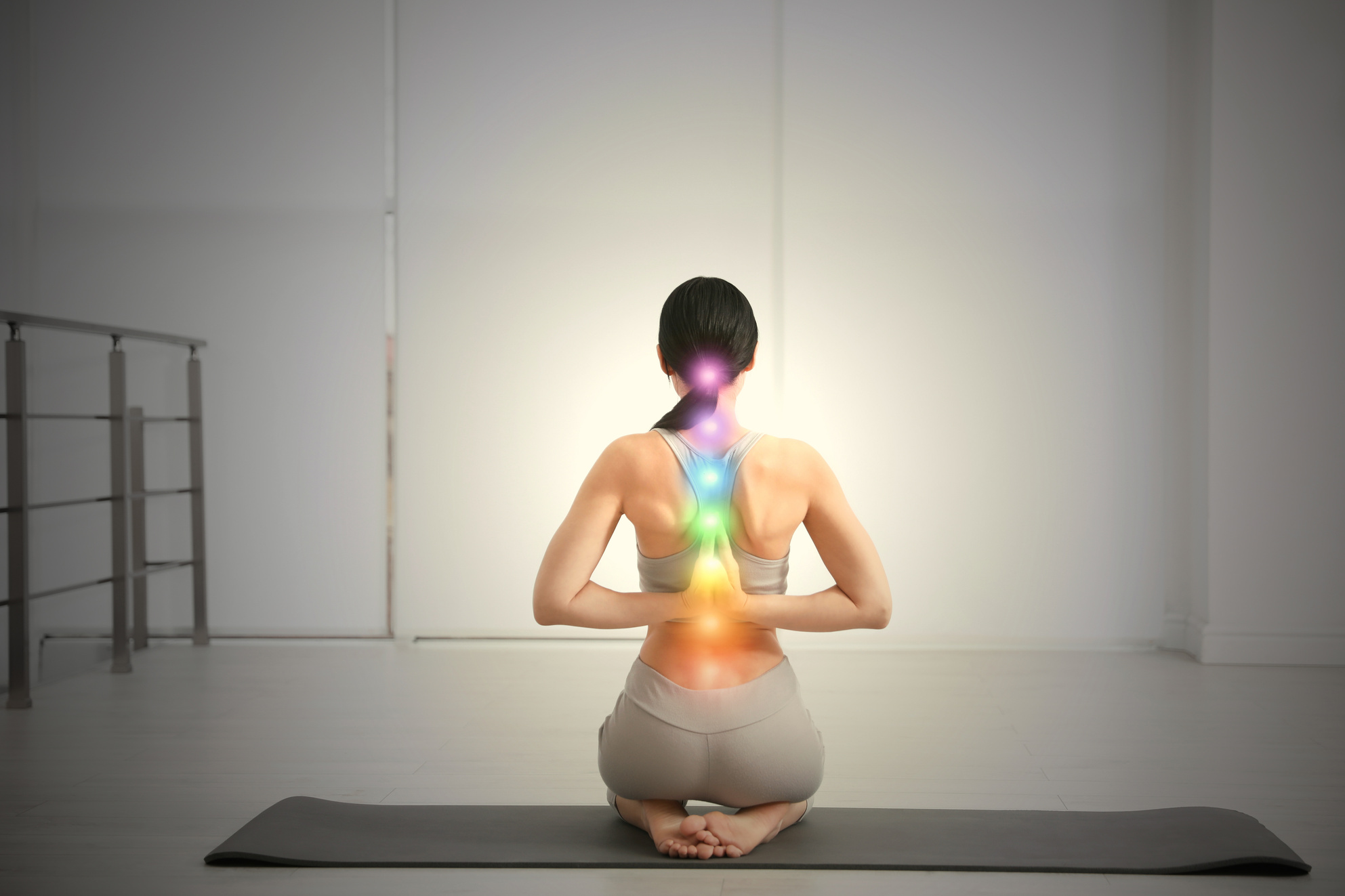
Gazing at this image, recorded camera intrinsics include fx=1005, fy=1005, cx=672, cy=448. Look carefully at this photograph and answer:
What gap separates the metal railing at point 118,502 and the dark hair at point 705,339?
2.08 metres

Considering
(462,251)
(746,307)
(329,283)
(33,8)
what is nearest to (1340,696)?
(746,307)

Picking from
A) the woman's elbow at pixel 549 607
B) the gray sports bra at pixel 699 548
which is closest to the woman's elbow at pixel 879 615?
the gray sports bra at pixel 699 548

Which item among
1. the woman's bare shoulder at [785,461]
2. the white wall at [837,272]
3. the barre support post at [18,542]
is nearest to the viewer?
the woman's bare shoulder at [785,461]

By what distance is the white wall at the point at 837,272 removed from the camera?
3777mm

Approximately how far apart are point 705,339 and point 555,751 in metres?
1.30

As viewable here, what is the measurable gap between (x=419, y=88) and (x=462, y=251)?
65 centimetres

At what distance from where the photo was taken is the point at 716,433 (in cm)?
175

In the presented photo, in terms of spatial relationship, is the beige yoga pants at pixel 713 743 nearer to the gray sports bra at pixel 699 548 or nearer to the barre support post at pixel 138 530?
the gray sports bra at pixel 699 548

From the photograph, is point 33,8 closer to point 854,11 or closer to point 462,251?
point 462,251

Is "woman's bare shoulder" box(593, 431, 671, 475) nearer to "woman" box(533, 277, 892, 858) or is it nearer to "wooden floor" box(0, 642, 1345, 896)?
"woman" box(533, 277, 892, 858)

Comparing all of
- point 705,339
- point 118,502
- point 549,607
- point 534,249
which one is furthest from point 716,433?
point 118,502

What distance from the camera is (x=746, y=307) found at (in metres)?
1.71

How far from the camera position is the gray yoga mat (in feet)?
5.64

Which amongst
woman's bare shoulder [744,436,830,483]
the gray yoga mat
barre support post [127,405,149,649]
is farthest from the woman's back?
barre support post [127,405,149,649]
